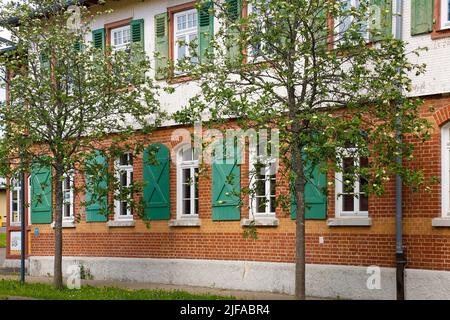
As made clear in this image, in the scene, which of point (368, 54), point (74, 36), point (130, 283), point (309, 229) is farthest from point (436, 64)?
point (130, 283)

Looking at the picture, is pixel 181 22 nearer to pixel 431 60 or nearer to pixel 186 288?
pixel 186 288

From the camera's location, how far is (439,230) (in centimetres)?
1655

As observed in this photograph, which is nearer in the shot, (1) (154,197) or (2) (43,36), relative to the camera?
(2) (43,36)

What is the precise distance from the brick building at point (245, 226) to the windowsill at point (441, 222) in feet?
0.08

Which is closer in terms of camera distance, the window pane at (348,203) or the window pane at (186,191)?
the window pane at (348,203)

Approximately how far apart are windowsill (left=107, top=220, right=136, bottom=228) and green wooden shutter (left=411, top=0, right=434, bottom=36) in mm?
9391

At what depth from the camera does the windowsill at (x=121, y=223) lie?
2342cm

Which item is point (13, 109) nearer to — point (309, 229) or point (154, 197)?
point (154, 197)

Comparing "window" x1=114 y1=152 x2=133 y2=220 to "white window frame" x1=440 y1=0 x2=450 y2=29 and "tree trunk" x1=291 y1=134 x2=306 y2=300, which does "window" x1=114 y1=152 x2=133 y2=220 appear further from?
"white window frame" x1=440 y1=0 x2=450 y2=29

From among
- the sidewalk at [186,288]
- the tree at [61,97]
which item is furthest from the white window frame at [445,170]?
the tree at [61,97]

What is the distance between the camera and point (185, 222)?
21828mm

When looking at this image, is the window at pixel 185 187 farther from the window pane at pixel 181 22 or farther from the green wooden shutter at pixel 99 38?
the green wooden shutter at pixel 99 38

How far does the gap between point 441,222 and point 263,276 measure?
4.62 m
